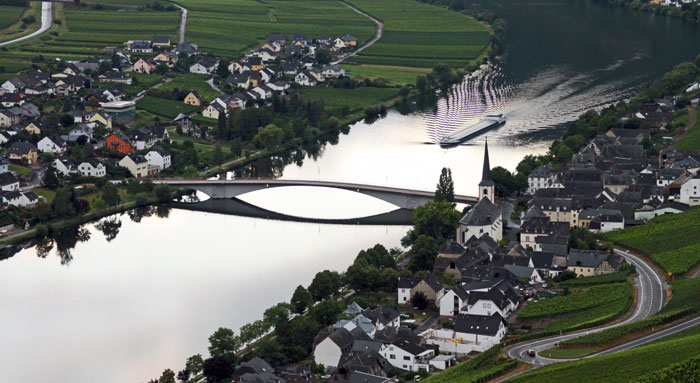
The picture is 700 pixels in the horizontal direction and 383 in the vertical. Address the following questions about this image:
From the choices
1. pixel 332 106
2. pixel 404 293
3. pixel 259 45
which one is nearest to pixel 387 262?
pixel 404 293

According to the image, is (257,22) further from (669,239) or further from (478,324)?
(478,324)

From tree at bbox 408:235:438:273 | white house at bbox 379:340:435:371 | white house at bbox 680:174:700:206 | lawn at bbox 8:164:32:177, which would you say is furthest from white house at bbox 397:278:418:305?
lawn at bbox 8:164:32:177

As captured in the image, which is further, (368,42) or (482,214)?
→ (368,42)

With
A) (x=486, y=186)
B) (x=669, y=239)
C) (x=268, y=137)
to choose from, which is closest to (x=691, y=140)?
(x=486, y=186)

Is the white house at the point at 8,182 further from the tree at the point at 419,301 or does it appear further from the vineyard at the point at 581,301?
the vineyard at the point at 581,301

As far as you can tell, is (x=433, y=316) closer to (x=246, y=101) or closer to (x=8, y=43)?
(x=246, y=101)

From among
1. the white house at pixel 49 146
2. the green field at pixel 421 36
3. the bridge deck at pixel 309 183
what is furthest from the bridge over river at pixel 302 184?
the green field at pixel 421 36

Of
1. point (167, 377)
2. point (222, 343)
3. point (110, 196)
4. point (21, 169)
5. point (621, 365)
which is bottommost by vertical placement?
point (21, 169)
